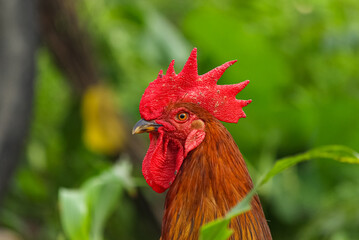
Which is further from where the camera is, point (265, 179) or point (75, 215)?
point (75, 215)

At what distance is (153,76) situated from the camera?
14.8ft

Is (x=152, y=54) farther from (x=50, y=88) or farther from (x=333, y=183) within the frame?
(x=333, y=183)

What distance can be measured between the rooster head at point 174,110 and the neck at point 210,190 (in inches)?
2.0

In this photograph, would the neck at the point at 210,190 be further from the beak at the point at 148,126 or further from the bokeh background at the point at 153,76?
the bokeh background at the point at 153,76

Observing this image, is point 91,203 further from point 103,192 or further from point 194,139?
point 194,139

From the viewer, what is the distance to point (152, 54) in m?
4.01

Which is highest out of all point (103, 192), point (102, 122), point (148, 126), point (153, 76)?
point (153, 76)

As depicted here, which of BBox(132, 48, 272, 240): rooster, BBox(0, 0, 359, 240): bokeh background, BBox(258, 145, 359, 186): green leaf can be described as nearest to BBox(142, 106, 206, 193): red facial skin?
BBox(132, 48, 272, 240): rooster

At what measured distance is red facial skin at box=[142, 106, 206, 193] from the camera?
1284 millimetres

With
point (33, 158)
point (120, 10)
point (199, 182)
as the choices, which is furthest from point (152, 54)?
point (199, 182)

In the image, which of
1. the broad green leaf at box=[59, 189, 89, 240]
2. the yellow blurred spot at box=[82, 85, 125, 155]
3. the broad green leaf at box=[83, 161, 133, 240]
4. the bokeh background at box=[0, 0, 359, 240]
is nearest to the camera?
the broad green leaf at box=[59, 189, 89, 240]

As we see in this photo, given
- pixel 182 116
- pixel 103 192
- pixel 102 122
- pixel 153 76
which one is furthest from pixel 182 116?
pixel 153 76

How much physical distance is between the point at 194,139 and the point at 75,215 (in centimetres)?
88

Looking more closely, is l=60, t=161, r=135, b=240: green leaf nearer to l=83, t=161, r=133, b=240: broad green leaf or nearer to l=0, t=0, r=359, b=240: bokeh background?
l=83, t=161, r=133, b=240: broad green leaf
